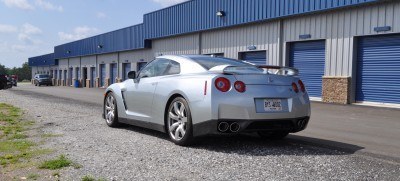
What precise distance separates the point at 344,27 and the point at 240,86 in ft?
40.2

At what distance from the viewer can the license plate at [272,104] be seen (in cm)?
549

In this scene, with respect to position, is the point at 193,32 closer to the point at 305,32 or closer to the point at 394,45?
the point at 305,32

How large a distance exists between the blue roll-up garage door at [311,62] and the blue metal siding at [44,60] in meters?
54.9

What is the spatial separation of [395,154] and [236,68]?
8.14ft

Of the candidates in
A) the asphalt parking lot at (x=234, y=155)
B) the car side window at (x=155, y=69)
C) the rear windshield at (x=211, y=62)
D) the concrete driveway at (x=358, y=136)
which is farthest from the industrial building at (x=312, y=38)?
the car side window at (x=155, y=69)

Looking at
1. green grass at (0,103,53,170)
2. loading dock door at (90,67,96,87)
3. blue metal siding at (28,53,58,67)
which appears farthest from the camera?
blue metal siding at (28,53,58,67)

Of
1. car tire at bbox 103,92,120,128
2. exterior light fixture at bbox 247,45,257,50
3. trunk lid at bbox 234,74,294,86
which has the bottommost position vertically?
car tire at bbox 103,92,120,128

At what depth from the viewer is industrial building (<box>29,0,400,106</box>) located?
14992 millimetres

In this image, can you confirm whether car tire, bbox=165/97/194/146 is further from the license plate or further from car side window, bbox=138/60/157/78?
car side window, bbox=138/60/157/78

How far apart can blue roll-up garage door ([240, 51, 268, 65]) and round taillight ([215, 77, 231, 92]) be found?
15.1 m

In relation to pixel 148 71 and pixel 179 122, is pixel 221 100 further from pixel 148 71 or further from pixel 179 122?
pixel 148 71

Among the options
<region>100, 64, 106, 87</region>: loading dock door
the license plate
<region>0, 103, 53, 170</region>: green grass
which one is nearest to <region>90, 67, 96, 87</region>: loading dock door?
<region>100, 64, 106, 87</region>: loading dock door

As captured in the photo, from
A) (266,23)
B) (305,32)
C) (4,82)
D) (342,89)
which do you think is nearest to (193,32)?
(266,23)

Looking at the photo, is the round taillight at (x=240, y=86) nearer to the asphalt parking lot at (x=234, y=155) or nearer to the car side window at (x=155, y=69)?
the asphalt parking lot at (x=234, y=155)
